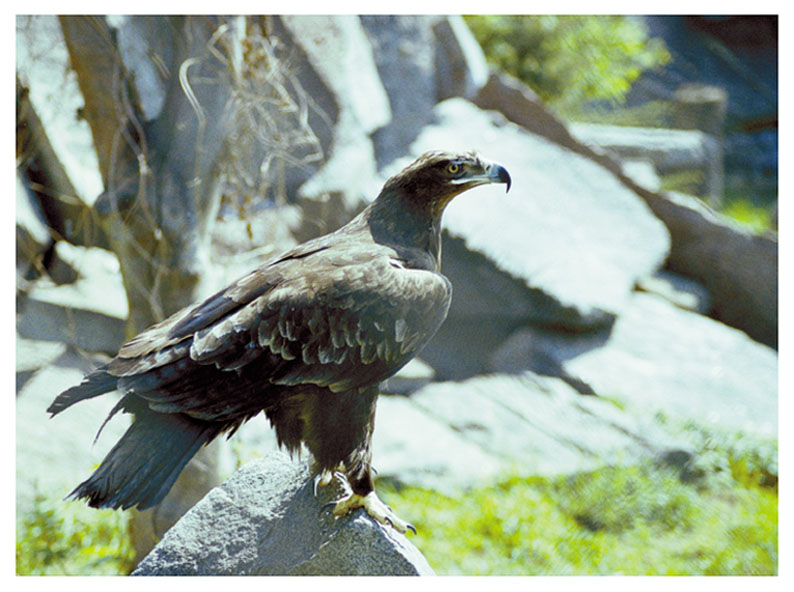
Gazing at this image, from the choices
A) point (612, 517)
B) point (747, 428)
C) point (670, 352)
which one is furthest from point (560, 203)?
point (612, 517)

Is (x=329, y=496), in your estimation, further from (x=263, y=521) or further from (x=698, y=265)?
(x=698, y=265)

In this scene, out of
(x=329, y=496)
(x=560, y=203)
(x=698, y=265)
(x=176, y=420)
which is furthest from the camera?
(x=698, y=265)

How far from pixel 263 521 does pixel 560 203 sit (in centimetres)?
267

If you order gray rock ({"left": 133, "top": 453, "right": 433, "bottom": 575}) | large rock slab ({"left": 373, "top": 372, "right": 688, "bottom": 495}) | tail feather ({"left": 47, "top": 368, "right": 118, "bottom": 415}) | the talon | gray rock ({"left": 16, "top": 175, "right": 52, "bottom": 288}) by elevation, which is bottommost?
large rock slab ({"left": 373, "top": 372, "right": 688, "bottom": 495})

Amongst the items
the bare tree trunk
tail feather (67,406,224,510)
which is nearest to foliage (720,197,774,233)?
the bare tree trunk

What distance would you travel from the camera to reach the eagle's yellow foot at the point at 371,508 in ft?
5.52

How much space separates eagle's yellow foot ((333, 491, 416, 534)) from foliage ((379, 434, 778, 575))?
1.12 metres

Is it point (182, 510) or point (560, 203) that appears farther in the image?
point (560, 203)

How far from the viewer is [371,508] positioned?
1.68 m

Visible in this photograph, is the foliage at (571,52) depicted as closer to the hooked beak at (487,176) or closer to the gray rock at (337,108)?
the gray rock at (337,108)

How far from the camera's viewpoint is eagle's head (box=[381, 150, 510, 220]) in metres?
1.52

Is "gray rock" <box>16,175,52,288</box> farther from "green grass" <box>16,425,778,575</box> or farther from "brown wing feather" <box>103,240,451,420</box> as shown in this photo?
"brown wing feather" <box>103,240,451,420</box>

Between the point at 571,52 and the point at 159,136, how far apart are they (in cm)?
279

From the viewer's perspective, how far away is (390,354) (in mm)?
1493
